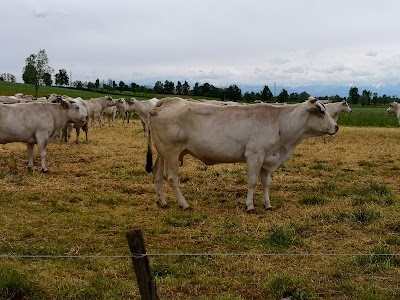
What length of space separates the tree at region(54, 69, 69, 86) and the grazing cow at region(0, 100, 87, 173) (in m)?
111

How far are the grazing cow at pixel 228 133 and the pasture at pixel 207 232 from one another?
2.75 ft

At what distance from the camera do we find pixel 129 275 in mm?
5859

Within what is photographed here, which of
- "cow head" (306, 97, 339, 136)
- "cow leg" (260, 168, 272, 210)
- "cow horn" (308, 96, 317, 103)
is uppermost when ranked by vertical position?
"cow horn" (308, 96, 317, 103)

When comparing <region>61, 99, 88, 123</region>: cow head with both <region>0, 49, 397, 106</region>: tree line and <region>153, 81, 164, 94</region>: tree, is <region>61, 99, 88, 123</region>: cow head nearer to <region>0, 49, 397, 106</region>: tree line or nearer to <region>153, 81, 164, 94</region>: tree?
<region>0, 49, 397, 106</region>: tree line

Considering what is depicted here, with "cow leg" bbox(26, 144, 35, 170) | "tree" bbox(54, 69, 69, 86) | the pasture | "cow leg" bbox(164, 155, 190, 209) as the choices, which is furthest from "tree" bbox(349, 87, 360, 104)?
"cow leg" bbox(164, 155, 190, 209)

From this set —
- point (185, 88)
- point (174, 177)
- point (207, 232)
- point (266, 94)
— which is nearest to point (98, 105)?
point (174, 177)

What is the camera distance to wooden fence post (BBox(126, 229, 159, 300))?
Result: 4.04m

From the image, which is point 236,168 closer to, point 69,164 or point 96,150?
point 69,164

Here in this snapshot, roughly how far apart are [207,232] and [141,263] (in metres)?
3.78

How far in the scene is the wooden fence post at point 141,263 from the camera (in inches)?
159

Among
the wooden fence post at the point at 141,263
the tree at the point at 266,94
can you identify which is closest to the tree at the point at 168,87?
the tree at the point at 266,94

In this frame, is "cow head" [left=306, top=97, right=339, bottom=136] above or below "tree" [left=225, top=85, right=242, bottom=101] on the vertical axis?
below

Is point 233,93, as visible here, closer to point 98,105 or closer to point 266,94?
point 266,94

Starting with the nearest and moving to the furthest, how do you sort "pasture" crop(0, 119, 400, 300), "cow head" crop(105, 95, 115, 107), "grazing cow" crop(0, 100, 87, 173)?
"pasture" crop(0, 119, 400, 300)
"grazing cow" crop(0, 100, 87, 173)
"cow head" crop(105, 95, 115, 107)
